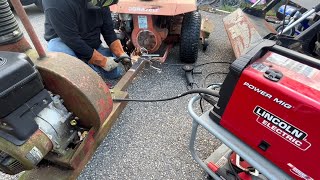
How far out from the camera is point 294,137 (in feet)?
2.81

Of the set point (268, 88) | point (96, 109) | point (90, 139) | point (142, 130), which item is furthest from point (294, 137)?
point (142, 130)

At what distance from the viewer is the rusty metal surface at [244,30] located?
223 centimetres

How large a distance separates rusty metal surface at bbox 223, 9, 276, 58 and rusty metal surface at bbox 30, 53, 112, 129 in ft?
4.71

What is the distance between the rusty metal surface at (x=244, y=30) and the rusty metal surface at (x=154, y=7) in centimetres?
61

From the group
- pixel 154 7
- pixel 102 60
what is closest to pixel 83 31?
pixel 102 60

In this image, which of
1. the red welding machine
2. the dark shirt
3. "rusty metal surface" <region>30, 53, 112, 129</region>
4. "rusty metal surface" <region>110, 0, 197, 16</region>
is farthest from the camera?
"rusty metal surface" <region>110, 0, 197, 16</region>

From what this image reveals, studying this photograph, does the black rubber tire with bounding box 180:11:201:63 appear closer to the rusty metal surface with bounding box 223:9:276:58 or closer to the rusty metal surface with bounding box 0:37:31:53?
the rusty metal surface with bounding box 223:9:276:58

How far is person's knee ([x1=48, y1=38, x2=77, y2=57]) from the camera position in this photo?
1982 mm

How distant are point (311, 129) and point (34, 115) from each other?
3.76ft

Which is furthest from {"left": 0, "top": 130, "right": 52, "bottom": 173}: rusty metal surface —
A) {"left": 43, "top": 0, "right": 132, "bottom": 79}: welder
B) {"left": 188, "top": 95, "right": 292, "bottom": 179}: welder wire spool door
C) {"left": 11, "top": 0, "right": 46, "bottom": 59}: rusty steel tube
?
{"left": 43, "top": 0, "right": 132, "bottom": 79}: welder

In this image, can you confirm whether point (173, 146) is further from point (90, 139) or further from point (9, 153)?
point (9, 153)

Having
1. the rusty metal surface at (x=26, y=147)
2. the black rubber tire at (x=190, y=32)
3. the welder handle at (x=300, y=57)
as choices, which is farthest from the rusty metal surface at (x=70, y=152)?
the black rubber tire at (x=190, y=32)

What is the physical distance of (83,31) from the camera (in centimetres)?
211

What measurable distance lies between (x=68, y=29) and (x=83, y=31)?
9.7 inches
